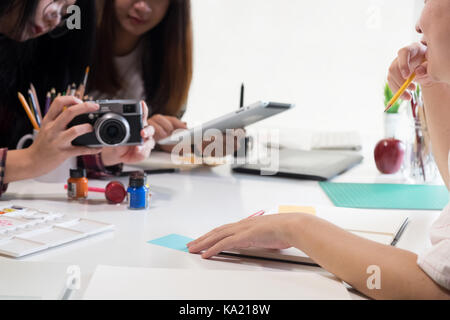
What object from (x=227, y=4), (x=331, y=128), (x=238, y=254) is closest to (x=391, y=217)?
(x=238, y=254)

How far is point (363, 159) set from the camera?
1520 mm

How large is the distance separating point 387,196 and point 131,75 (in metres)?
1.03

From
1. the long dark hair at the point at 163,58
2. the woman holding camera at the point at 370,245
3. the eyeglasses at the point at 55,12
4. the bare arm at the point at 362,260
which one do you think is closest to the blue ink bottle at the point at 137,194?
the woman holding camera at the point at 370,245

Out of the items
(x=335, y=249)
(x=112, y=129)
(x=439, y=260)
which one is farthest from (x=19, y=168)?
(x=439, y=260)

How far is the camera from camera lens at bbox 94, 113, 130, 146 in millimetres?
884

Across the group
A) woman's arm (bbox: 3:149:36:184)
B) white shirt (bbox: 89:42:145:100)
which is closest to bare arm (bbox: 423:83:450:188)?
woman's arm (bbox: 3:149:36:184)

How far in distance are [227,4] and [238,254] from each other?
2228 millimetres

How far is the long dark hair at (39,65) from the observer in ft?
3.95

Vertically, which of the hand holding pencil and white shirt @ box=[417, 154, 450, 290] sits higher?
the hand holding pencil

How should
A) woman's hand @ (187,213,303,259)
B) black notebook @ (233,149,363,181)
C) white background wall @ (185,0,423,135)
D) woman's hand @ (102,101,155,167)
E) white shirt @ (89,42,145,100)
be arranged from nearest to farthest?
woman's hand @ (187,213,303,259)
woman's hand @ (102,101,155,167)
black notebook @ (233,149,363,181)
white shirt @ (89,42,145,100)
white background wall @ (185,0,423,135)

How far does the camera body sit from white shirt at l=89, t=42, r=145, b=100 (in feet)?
2.44

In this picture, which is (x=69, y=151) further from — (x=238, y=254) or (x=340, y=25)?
(x=340, y=25)

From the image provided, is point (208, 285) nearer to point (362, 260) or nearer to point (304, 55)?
point (362, 260)

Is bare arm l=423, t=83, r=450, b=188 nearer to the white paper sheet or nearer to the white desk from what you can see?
the white desk
